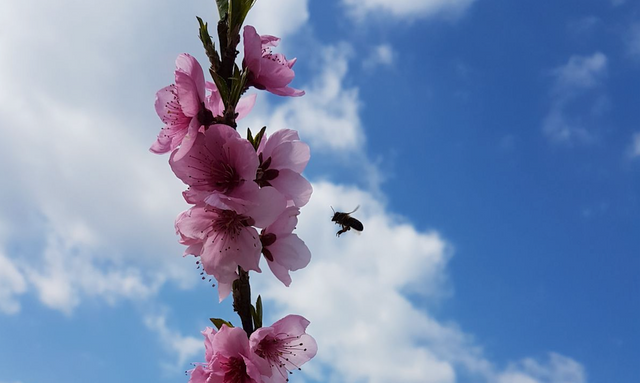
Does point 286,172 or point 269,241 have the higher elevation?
point 286,172

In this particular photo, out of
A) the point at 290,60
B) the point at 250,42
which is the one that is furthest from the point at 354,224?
the point at 250,42

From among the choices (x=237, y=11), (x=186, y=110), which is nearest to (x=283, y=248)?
(x=186, y=110)

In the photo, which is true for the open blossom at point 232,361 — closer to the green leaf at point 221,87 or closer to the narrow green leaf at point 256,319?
the narrow green leaf at point 256,319

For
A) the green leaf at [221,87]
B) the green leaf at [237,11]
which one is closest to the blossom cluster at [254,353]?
the green leaf at [221,87]

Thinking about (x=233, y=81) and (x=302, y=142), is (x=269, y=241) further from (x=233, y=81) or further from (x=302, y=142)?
(x=233, y=81)

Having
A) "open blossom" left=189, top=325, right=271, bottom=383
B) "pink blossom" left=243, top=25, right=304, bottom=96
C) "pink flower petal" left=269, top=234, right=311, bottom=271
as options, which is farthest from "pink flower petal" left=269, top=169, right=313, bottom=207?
"open blossom" left=189, top=325, right=271, bottom=383
